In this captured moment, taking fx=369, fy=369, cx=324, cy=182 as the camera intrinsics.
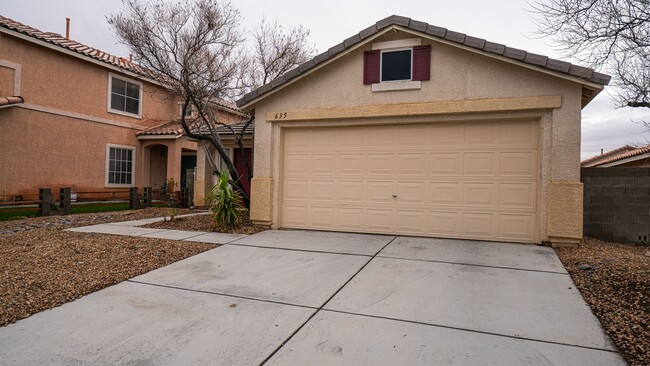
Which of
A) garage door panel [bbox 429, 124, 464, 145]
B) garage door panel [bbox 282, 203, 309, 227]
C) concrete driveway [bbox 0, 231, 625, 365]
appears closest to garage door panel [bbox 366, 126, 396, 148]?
garage door panel [bbox 429, 124, 464, 145]

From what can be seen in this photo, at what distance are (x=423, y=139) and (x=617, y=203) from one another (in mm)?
4271

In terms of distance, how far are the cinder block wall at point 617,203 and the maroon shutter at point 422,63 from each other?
407cm

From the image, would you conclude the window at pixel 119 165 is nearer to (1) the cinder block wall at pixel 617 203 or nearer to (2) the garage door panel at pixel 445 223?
(2) the garage door panel at pixel 445 223

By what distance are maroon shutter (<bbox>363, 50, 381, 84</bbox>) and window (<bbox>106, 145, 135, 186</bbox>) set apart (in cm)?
1283

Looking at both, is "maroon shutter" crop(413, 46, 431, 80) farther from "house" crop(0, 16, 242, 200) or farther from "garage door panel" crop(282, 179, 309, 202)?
"house" crop(0, 16, 242, 200)

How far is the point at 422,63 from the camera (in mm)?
7930

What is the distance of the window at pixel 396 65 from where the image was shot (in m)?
8.12

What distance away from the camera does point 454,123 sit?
25.8ft

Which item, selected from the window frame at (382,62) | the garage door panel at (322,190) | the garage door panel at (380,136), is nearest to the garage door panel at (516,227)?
the garage door panel at (380,136)

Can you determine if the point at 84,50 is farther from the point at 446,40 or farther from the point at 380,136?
the point at 446,40

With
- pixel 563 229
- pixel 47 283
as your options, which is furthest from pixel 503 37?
pixel 47 283

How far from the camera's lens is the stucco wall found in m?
6.95

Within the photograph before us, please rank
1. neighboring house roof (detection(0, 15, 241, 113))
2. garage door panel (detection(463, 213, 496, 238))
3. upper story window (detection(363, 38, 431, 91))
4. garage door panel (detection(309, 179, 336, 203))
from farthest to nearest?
neighboring house roof (detection(0, 15, 241, 113))
garage door panel (detection(309, 179, 336, 203))
upper story window (detection(363, 38, 431, 91))
garage door panel (detection(463, 213, 496, 238))

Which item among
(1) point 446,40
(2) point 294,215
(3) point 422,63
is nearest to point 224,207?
(2) point 294,215
